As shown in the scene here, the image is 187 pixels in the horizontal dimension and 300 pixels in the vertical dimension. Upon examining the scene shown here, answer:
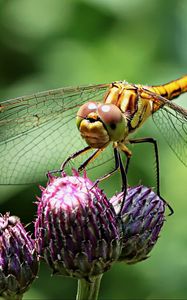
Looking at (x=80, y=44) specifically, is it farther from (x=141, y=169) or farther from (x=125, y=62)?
(x=141, y=169)

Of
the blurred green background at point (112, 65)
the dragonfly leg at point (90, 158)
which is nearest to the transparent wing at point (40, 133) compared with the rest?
the dragonfly leg at point (90, 158)

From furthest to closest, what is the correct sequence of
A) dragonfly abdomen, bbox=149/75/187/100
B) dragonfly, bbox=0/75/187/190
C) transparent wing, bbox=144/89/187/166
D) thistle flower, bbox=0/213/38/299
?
dragonfly abdomen, bbox=149/75/187/100 → transparent wing, bbox=144/89/187/166 → dragonfly, bbox=0/75/187/190 → thistle flower, bbox=0/213/38/299

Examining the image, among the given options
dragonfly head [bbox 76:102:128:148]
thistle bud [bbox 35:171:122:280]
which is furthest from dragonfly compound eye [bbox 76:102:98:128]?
thistle bud [bbox 35:171:122:280]

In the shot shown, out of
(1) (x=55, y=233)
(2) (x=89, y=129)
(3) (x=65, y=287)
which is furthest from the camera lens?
(3) (x=65, y=287)

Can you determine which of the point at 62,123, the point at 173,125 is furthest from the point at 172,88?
the point at 62,123

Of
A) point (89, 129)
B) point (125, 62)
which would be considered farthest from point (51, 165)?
point (125, 62)

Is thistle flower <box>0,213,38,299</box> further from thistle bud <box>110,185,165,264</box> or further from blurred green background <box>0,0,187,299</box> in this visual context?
blurred green background <box>0,0,187,299</box>
